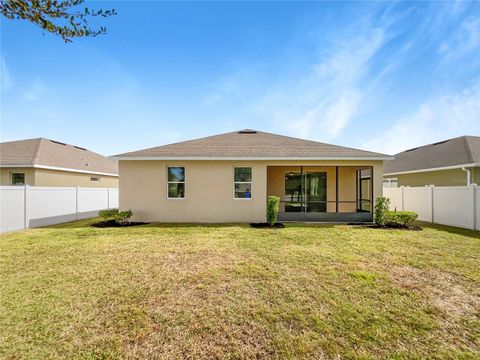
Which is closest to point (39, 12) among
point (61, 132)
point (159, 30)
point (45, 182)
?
point (159, 30)

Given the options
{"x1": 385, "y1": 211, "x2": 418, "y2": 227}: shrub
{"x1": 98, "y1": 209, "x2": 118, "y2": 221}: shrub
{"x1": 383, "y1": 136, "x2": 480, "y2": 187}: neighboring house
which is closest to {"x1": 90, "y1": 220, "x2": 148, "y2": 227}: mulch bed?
{"x1": 98, "y1": 209, "x2": 118, "y2": 221}: shrub

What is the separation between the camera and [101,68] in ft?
33.2

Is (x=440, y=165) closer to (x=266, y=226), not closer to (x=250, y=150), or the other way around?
(x=250, y=150)

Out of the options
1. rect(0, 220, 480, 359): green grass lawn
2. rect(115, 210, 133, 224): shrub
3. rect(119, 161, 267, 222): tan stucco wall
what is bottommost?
rect(0, 220, 480, 359): green grass lawn

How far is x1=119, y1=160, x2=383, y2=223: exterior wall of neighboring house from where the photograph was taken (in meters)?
10.8

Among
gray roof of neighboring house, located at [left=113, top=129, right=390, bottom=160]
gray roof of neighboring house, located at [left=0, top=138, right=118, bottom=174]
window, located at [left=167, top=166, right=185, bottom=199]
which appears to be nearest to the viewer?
gray roof of neighboring house, located at [left=113, top=129, right=390, bottom=160]

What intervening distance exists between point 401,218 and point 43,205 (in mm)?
15996

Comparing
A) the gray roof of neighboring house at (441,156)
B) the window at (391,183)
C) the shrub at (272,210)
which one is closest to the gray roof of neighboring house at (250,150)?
the shrub at (272,210)

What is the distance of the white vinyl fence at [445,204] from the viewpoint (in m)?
9.15

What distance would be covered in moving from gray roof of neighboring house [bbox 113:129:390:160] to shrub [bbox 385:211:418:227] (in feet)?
8.60

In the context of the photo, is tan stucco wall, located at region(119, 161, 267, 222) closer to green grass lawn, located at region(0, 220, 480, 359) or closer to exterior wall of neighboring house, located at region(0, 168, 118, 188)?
green grass lawn, located at region(0, 220, 480, 359)

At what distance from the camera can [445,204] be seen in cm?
1045

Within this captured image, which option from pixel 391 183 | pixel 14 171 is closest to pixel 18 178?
pixel 14 171

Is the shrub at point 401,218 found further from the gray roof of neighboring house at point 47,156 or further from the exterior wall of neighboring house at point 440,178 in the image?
the gray roof of neighboring house at point 47,156
